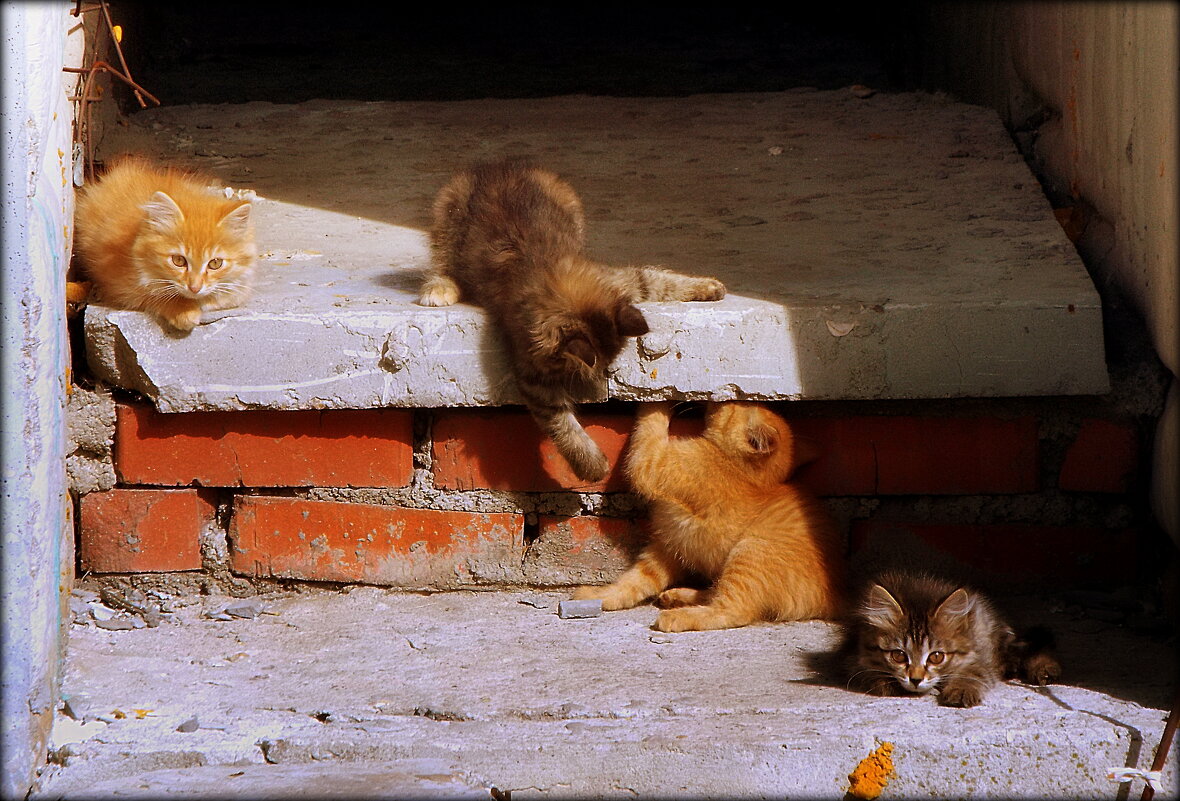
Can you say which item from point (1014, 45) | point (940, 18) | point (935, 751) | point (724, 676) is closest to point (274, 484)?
point (724, 676)

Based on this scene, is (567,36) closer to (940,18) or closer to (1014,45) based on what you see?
(940,18)

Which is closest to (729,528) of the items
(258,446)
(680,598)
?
(680,598)

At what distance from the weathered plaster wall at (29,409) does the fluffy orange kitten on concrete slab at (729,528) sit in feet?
4.61

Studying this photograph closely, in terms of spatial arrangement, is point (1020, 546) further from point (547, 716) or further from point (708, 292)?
point (547, 716)

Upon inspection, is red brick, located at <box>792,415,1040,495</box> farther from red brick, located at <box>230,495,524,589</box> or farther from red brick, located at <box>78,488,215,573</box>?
red brick, located at <box>78,488,215,573</box>

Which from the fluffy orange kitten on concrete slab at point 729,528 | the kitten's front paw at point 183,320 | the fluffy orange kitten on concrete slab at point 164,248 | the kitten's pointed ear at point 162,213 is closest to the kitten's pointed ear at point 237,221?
the fluffy orange kitten on concrete slab at point 164,248

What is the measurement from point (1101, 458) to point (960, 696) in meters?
0.94

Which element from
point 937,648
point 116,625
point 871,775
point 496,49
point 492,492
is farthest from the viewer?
point 496,49

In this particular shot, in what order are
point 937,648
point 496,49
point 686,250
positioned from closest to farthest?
1. point 937,648
2. point 686,250
3. point 496,49

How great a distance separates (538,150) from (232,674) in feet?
8.43

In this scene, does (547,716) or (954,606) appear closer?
(547,716)

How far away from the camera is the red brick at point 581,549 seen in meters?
3.20

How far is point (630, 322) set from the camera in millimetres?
2834

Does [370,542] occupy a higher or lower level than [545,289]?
lower
